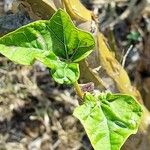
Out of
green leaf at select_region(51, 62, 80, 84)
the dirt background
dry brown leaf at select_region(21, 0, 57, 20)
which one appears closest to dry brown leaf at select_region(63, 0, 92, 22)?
dry brown leaf at select_region(21, 0, 57, 20)

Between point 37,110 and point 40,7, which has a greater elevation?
point 40,7

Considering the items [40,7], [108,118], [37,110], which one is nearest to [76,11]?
[40,7]

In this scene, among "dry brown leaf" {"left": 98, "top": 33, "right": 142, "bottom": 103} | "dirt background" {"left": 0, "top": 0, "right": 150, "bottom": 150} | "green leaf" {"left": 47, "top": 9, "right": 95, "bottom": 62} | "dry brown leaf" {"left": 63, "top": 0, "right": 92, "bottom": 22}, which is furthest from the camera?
"dirt background" {"left": 0, "top": 0, "right": 150, "bottom": 150}

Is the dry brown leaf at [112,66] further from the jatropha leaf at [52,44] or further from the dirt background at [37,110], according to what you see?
the dirt background at [37,110]

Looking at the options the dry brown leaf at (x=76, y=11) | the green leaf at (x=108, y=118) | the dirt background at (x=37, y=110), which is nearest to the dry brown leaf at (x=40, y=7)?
the dry brown leaf at (x=76, y=11)

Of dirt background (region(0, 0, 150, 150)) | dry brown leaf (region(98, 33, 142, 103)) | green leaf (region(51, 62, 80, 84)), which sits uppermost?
green leaf (region(51, 62, 80, 84))

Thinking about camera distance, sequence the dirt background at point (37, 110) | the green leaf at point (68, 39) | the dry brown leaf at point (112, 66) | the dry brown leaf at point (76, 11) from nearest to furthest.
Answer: the green leaf at point (68, 39) → the dry brown leaf at point (76, 11) → the dry brown leaf at point (112, 66) → the dirt background at point (37, 110)

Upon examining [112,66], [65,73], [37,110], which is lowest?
[37,110]

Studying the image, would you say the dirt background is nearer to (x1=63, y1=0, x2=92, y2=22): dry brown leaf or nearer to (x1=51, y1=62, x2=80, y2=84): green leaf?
(x1=63, y1=0, x2=92, y2=22): dry brown leaf

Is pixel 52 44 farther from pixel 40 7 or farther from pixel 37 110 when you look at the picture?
pixel 37 110
